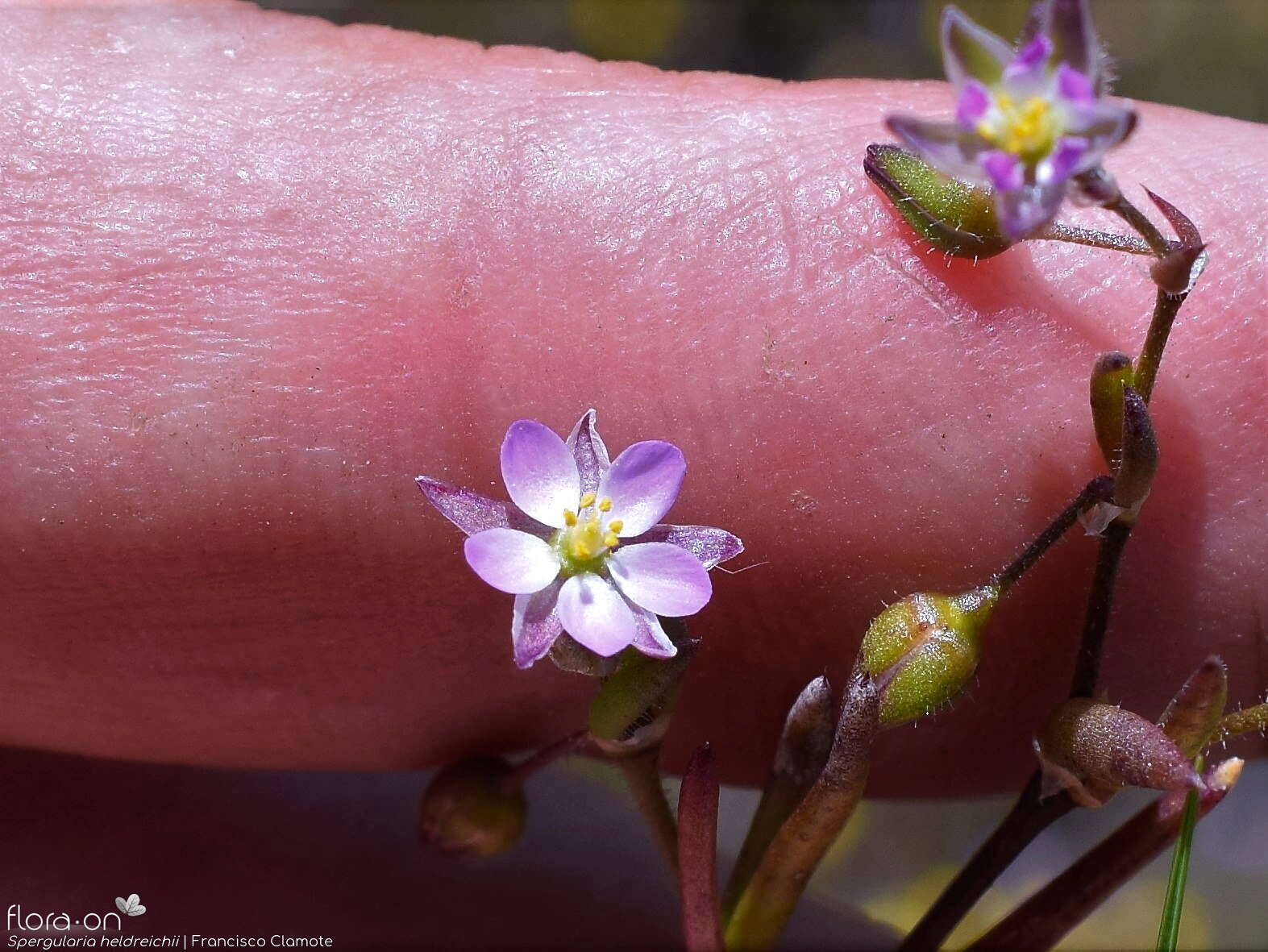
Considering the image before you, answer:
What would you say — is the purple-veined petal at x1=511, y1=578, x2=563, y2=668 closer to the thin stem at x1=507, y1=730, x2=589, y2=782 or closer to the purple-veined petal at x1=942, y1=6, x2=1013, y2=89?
the thin stem at x1=507, y1=730, x2=589, y2=782

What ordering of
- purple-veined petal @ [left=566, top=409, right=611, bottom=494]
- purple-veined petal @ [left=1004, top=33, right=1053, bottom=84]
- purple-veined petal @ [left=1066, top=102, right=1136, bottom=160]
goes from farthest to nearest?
purple-veined petal @ [left=566, top=409, right=611, bottom=494] → purple-veined petal @ [left=1004, top=33, right=1053, bottom=84] → purple-veined petal @ [left=1066, top=102, right=1136, bottom=160]

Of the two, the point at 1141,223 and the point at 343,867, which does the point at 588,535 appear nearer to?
the point at 1141,223

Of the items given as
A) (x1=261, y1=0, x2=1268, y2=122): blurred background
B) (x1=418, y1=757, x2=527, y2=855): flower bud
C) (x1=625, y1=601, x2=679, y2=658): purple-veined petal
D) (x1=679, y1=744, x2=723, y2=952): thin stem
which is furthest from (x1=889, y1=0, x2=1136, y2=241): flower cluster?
(x1=261, y1=0, x2=1268, y2=122): blurred background

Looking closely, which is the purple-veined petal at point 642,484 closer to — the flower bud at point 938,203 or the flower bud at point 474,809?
the flower bud at point 938,203

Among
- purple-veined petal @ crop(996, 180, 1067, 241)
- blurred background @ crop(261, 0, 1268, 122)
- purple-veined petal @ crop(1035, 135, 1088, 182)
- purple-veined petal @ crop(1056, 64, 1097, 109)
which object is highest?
blurred background @ crop(261, 0, 1268, 122)

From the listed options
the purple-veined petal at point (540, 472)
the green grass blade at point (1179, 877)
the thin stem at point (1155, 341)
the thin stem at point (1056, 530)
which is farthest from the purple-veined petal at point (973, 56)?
the green grass blade at point (1179, 877)

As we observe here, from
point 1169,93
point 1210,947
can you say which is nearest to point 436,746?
point 1210,947
